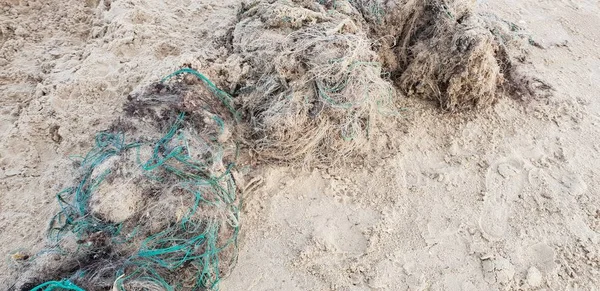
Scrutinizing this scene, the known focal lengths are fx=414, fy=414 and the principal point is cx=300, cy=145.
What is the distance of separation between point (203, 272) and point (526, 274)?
1.67 metres

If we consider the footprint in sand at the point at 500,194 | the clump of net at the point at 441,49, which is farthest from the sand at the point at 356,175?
the clump of net at the point at 441,49

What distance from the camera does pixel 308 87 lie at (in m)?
2.40

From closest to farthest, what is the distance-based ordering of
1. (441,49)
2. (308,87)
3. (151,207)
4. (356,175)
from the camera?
1. (151,207)
2. (308,87)
3. (356,175)
4. (441,49)

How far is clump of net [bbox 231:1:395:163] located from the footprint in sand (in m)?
0.79

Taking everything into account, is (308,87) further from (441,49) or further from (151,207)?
(151,207)

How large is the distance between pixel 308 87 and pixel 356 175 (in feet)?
2.00

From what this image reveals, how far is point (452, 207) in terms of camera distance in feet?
7.96

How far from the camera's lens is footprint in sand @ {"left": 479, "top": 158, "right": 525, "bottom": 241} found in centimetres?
234

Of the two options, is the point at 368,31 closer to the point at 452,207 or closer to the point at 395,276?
the point at 452,207

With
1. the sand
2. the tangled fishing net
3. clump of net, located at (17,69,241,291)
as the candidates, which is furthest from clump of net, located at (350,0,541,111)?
clump of net, located at (17,69,241,291)

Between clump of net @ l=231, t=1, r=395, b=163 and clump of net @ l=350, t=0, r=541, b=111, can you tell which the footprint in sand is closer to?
clump of net @ l=350, t=0, r=541, b=111

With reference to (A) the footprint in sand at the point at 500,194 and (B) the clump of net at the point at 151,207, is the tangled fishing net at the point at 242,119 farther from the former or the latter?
(A) the footprint in sand at the point at 500,194

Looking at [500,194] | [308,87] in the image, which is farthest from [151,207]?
[500,194]

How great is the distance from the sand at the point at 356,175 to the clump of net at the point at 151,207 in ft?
0.56
